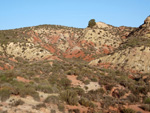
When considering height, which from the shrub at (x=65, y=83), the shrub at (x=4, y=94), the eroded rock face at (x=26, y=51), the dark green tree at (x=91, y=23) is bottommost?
the shrub at (x=65, y=83)

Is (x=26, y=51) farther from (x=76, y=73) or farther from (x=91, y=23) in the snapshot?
(x=91, y=23)

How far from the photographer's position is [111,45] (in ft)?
212

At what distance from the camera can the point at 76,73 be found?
2484cm

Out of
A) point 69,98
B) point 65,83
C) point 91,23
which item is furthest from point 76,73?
point 91,23

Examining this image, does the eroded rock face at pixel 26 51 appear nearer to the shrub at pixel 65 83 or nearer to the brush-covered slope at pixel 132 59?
the brush-covered slope at pixel 132 59

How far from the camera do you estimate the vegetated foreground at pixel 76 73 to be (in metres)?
12.1

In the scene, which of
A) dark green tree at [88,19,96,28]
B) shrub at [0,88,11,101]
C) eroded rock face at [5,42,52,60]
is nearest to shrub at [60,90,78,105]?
shrub at [0,88,11,101]

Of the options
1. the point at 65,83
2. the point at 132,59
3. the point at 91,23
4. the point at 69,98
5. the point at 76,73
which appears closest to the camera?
the point at 69,98

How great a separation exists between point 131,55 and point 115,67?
5588mm

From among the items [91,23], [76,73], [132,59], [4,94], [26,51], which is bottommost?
[76,73]

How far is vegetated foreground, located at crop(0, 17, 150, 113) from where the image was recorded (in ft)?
39.8

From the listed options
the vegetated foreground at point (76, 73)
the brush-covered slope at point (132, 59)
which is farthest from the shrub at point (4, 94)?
the brush-covered slope at point (132, 59)

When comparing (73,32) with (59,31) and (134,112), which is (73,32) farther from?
(134,112)

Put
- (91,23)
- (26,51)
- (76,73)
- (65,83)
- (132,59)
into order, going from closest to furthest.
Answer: (65,83) → (76,73) → (132,59) → (26,51) → (91,23)
